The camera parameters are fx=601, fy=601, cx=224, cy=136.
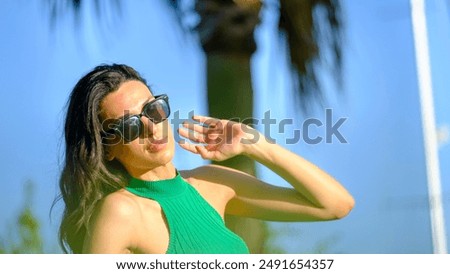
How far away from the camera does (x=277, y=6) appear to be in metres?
2.14

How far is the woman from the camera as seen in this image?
6.77 ft

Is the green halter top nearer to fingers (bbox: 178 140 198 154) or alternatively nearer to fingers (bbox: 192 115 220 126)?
fingers (bbox: 178 140 198 154)

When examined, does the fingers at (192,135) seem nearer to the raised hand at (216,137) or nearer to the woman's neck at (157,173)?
the raised hand at (216,137)

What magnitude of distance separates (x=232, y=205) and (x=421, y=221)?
66 centimetres

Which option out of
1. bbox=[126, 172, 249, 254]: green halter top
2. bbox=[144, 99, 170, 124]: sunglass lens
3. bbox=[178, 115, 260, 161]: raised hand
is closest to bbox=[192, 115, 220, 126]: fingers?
bbox=[178, 115, 260, 161]: raised hand

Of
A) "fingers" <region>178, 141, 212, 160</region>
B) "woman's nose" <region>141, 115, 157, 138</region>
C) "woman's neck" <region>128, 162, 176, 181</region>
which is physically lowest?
"woman's neck" <region>128, 162, 176, 181</region>

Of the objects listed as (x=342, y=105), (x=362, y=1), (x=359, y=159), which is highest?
(x=362, y=1)

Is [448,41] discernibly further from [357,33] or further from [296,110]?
[296,110]

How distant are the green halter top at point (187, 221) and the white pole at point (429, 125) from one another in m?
0.67

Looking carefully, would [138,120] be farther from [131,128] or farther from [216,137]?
[216,137]

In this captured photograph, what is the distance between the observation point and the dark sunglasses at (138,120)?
2.05 metres

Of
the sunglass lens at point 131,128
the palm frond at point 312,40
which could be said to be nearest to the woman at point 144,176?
the sunglass lens at point 131,128

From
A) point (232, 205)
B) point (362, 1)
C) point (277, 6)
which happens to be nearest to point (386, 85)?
point (362, 1)

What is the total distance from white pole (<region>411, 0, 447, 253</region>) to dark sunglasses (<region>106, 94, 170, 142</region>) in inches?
35.4
